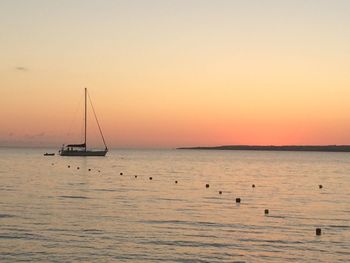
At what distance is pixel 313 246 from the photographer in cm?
2789

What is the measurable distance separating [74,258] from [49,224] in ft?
31.2

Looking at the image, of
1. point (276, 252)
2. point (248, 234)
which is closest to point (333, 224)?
point (248, 234)

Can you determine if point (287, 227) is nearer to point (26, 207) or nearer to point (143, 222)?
point (143, 222)

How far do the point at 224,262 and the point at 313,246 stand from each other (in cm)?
644

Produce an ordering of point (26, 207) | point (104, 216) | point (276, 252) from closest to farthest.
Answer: point (276, 252) < point (104, 216) < point (26, 207)

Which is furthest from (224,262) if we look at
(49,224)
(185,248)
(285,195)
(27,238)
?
(285,195)

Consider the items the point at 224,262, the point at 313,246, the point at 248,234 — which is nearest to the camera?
the point at 224,262

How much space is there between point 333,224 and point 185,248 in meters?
14.2

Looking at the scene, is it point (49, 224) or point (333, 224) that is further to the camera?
point (333, 224)

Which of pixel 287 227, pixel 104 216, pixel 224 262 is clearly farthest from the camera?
pixel 104 216

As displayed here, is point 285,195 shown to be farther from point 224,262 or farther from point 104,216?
point 224,262

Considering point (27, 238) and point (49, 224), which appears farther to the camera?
point (49, 224)

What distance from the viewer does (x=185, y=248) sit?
26.5 metres

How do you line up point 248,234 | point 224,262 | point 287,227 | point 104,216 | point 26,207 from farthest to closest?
point 26,207 < point 104,216 < point 287,227 < point 248,234 < point 224,262
